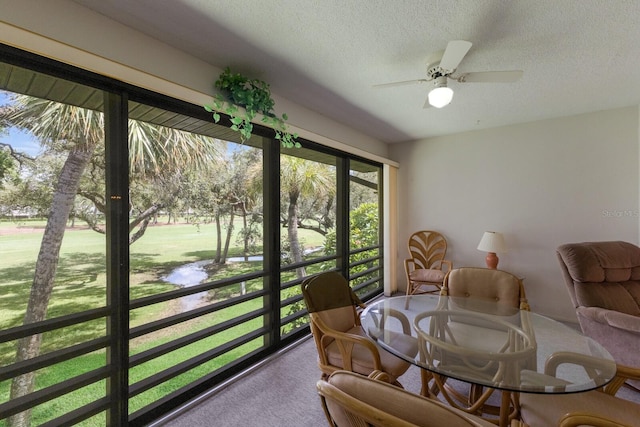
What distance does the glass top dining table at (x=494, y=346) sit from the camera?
131 centimetres

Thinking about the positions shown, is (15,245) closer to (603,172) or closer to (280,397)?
(280,397)

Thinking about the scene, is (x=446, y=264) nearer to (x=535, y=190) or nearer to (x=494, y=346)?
(x=535, y=190)

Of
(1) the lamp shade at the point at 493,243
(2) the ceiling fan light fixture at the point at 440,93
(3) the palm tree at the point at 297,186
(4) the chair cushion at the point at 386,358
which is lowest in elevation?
(4) the chair cushion at the point at 386,358

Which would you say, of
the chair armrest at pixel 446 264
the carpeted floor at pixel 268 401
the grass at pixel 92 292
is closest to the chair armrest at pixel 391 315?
the carpeted floor at pixel 268 401

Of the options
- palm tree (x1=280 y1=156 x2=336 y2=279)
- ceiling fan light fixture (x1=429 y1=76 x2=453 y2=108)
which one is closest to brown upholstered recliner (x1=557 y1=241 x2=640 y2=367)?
ceiling fan light fixture (x1=429 y1=76 x2=453 y2=108)

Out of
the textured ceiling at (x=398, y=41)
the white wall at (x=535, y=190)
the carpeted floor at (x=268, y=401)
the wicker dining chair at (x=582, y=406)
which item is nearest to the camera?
the wicker dining chair at (x=582, y=406)

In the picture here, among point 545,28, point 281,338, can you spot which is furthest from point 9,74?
point 545,28

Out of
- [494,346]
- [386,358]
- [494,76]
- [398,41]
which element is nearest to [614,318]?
[494,346]

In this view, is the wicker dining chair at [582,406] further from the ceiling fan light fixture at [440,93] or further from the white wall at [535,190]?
the white wall at [535,190]

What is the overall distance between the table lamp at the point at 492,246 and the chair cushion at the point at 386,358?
222 cm

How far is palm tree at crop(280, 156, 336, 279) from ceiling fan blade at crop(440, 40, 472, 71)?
162 centimetres

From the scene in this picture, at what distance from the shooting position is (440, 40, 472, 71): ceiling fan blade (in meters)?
1.53

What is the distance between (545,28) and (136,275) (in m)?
3.04

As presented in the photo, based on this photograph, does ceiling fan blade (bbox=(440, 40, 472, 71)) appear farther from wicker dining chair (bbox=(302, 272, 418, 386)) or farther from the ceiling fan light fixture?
wicker dining chair (bbox=(302, 272, 418, 386))
